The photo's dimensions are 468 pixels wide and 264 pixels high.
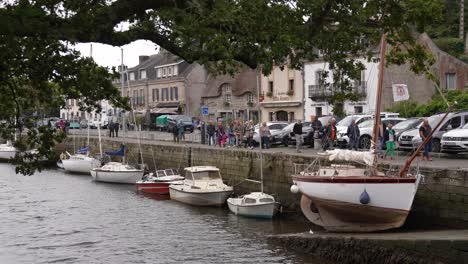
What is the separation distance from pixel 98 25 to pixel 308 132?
25.4 m

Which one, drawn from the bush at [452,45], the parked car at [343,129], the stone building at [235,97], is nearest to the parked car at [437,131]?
the parked car at [343,129]

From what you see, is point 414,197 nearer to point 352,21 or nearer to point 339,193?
point 339,193

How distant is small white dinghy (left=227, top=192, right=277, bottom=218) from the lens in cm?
2544

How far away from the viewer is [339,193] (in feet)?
67.4

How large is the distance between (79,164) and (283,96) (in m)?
19.6

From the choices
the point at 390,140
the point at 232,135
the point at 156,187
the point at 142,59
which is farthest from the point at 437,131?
the point at 142,59

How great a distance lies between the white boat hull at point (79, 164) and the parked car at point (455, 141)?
28957 millimetres

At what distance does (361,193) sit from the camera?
20.0 metres

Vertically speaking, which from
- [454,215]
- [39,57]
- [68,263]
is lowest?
[68,263]

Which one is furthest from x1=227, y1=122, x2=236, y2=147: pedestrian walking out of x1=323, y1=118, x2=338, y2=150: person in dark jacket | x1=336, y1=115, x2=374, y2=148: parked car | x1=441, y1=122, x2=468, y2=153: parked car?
x1=441, y1=122, x2=468, y2=153: parked car

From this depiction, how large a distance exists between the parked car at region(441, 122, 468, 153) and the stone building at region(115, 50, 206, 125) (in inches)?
1939

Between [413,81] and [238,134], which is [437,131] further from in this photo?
[413,81]

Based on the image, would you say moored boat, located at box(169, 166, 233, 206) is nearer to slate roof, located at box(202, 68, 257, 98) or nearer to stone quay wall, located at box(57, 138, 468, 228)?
stone quay wall, located at box(57, 138, 468, 228)

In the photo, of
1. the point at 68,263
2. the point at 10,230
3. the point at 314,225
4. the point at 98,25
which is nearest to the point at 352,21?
the point at 98,25
